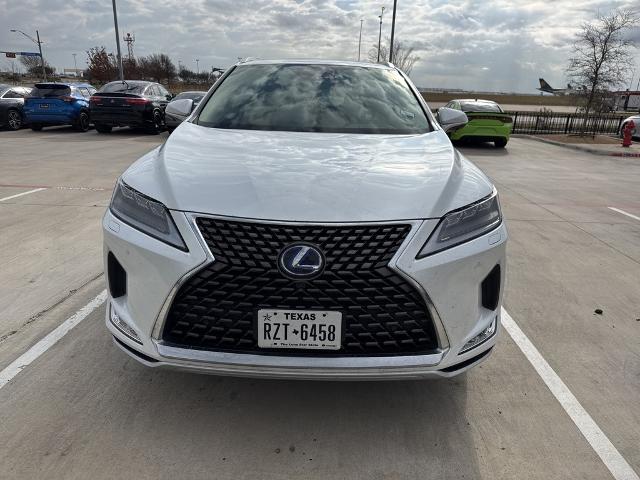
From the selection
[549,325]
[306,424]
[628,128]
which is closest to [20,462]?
[306,424]

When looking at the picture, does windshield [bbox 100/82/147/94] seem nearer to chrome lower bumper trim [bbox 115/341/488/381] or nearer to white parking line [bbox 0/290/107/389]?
white parking line [bbox 0/290/107/389]

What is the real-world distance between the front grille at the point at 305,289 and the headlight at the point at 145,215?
5.5 inches

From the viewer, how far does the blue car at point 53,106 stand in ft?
50.6

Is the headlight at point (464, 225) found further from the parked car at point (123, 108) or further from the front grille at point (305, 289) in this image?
the parked car at point (123, 108)

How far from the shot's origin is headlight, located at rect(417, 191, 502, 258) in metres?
2.02

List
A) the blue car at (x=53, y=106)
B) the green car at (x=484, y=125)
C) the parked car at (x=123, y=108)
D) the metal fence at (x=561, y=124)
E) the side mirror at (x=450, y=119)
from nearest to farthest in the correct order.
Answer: the side mirror at (x=450, y=119) < the green car at (x=484, y=125) < the parked car at (x=123, y=108) < the blue car at (x=53, y=106) < the metal fence at (x=561, y=124)

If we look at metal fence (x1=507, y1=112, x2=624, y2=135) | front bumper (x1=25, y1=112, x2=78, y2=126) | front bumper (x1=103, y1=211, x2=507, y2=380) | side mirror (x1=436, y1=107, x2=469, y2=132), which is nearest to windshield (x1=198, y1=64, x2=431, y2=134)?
side mirror (x1=436, y1=107, x2=469, y2=132)

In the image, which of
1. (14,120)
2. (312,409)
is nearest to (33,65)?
(14,120)

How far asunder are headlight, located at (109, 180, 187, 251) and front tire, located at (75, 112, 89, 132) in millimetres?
15539

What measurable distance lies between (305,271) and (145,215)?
2.52 ft

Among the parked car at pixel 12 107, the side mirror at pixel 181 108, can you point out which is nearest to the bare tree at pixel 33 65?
the parked car at pixel 12 107

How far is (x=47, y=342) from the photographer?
3.01 m

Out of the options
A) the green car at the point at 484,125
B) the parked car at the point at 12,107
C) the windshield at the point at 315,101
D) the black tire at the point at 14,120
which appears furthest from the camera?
the black tire at the point at 14,120

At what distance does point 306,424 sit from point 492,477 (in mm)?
845
